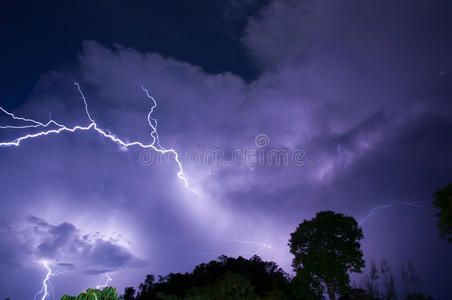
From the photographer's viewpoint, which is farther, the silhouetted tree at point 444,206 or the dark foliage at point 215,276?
the dark foliage at point 215,276

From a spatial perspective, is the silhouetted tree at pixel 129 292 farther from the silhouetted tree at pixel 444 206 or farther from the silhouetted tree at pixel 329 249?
the silhouetted tree at pixel 444 206

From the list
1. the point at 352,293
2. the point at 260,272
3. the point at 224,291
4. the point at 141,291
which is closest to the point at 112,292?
the point at 224,291

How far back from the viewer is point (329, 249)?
72.3 feet

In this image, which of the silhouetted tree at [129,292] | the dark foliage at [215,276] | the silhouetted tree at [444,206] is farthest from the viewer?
the silhouetted tree at [129,292]

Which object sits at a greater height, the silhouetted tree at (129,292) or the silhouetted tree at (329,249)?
the silhouetted tree at (329,249)

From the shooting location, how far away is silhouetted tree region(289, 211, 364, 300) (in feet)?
69.1

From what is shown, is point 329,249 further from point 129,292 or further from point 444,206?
point 129,292

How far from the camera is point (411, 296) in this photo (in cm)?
4191

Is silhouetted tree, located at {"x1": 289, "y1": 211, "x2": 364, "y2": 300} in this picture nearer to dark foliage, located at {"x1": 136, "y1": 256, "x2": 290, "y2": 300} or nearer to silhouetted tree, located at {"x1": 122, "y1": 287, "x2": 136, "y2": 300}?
dark foliage, located at {"x1": 136, "y1": 256, "x2": 290, "y2": 300}

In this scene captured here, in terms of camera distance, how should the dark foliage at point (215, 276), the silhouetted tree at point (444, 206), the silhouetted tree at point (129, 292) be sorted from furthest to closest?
the silhouetted tree at point (129, 292) < the dark foliage at point (215, 276) < the silhouetted tree at point (444, 206)

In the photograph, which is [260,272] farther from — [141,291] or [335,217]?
[141,291]

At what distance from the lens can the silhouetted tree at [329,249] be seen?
21062 millimetres

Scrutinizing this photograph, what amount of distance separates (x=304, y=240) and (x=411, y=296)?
33193mm

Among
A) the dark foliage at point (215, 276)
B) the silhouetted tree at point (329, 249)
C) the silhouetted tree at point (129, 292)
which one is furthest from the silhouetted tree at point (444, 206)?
the silhouetted tree at point (129, 292)
